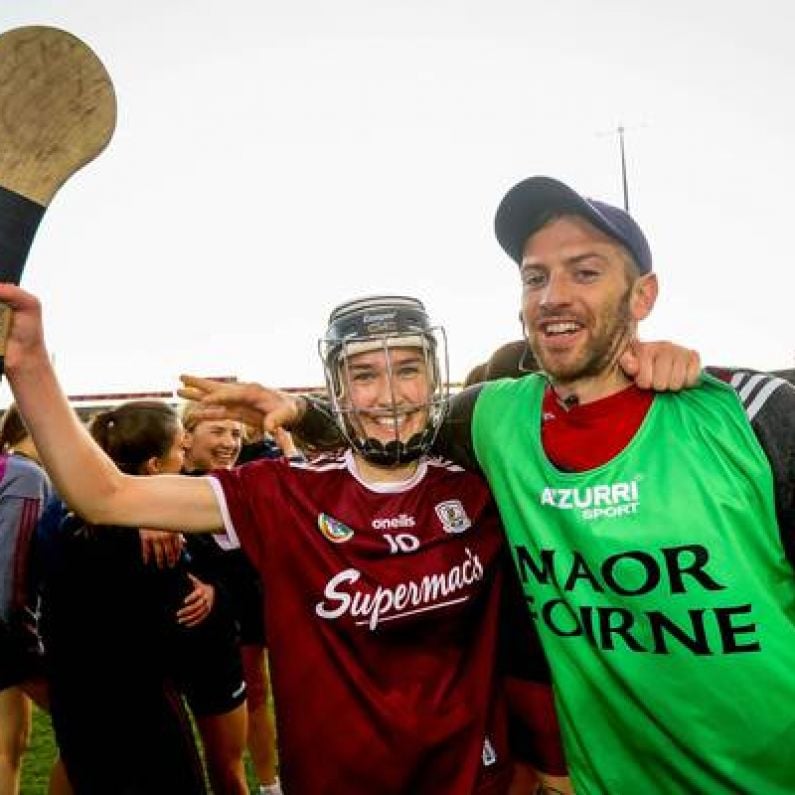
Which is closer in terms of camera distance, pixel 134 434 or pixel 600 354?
pixel 600 354

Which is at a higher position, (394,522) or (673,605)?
(394,522)

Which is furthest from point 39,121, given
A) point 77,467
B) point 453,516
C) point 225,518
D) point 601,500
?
point 601,500

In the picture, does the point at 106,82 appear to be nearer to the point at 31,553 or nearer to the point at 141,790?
the point at 141,790

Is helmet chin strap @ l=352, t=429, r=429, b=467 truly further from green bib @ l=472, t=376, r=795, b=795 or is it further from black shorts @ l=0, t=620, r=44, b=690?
black shorts @ l=0, t=620, r=44, b=690

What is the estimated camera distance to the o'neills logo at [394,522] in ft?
6.57

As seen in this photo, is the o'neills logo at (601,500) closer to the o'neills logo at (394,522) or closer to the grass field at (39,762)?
the o'neills logo at (394,522)

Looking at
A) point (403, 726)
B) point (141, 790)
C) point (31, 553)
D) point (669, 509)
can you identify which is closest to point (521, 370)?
point (669, 509)

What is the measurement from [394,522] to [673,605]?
2.49ft

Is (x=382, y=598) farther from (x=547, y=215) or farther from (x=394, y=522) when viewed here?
(x=547, y=215)

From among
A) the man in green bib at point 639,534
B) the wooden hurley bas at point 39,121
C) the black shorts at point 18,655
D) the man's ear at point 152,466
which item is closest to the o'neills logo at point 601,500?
the man in green bib at point 639,534

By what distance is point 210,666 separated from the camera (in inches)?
134

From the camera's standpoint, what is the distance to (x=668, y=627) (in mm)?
1658

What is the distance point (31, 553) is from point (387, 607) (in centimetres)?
258

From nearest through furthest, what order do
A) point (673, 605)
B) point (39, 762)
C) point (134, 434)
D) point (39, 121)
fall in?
point (39, 121), point (673, 605), point (134, 434), point (39, 762)
